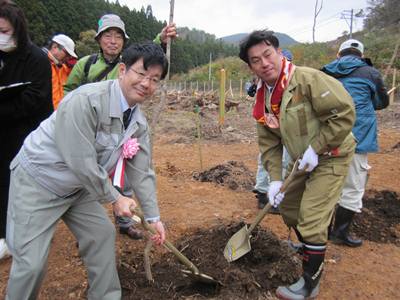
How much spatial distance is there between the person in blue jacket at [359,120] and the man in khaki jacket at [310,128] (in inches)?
30.7

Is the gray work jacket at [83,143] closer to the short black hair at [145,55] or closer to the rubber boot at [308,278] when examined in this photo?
the short black hair at [145,55]

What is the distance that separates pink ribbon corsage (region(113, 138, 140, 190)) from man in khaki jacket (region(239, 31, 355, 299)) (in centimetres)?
100

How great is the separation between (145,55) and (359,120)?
2.31 meters

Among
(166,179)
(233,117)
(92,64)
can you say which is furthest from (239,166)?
(233,117)

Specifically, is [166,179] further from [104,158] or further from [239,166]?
[104,158]

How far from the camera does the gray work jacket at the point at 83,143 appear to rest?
195cm

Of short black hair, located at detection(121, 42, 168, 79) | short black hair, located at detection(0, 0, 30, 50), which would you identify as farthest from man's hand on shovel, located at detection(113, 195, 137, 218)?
short black hair, located at detection(0, 0, 30, 50)

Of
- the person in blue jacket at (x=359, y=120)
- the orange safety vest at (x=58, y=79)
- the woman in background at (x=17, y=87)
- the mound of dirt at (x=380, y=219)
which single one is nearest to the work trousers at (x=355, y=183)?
the person in blue jacket at (x=359, y=120)

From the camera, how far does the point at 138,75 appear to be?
2062mm

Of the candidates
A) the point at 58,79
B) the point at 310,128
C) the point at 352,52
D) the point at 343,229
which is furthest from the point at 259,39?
the point at 58,79

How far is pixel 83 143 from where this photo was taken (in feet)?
6.39

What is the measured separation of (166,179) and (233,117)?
8.08m

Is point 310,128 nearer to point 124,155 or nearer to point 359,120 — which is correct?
point 359,120

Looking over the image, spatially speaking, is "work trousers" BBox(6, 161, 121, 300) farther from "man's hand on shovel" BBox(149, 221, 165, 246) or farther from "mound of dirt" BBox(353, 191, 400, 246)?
"mound of dirt" BBox(353, 191, 400, 246)
